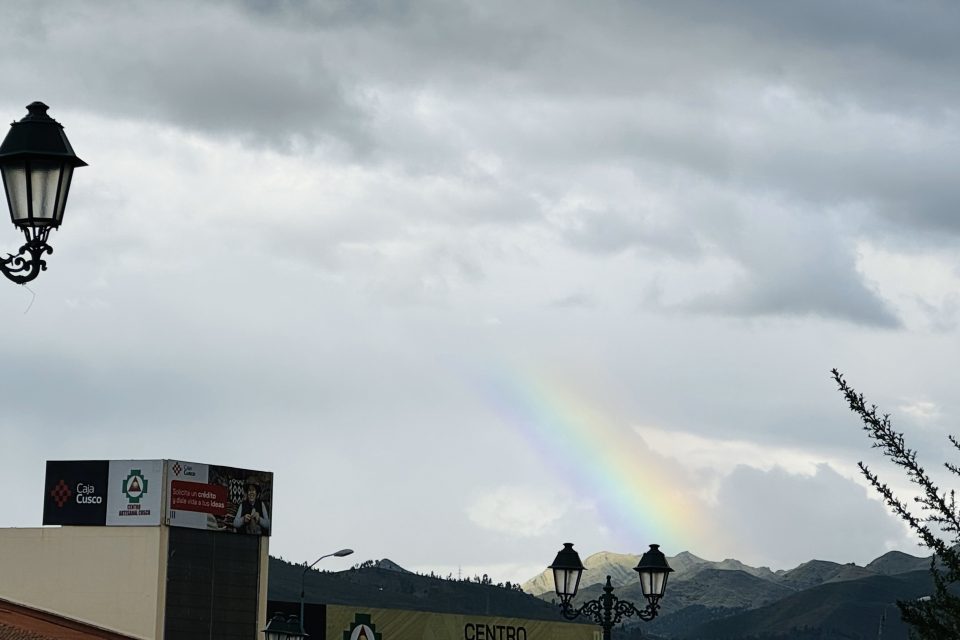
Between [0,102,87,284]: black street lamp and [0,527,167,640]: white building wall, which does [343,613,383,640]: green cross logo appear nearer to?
[0,527,167,640]: white building wall

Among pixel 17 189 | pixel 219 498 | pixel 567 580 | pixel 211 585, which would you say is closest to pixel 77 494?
pixel 219 498

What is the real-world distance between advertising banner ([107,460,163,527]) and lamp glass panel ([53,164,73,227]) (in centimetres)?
6283

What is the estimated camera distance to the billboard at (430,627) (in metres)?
71.9

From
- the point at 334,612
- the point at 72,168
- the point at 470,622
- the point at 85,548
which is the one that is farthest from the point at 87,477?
the point at 72,168

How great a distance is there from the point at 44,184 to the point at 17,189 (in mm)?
198

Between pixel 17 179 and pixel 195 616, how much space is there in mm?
63805

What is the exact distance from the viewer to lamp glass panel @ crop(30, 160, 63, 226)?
34.8 feet

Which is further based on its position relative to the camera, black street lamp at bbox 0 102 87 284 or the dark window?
the dark window

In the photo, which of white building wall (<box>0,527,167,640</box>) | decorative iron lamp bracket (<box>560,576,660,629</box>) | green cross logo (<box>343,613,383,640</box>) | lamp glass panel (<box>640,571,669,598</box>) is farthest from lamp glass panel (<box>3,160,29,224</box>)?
green cross logo (<box>343,613,383,640</box>)

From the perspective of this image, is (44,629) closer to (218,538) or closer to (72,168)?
(72,168)

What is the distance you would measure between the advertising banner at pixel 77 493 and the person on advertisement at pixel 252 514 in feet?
21.7

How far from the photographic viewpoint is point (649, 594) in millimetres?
29672

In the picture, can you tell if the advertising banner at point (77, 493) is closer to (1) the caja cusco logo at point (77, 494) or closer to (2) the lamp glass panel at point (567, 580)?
(1) the caja cusco logo at point (77, 494)

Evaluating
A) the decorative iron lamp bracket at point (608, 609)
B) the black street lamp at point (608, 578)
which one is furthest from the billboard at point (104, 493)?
the black street lamp at point (608, 578)
